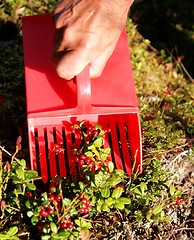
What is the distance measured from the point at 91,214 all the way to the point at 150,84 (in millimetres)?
1841

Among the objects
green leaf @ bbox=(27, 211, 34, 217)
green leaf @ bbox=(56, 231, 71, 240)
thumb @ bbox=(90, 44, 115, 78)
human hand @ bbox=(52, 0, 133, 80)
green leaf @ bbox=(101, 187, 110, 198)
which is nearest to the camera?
green leaf @ bbox=(56, 231, 71, 240)

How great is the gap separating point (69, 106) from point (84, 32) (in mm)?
471

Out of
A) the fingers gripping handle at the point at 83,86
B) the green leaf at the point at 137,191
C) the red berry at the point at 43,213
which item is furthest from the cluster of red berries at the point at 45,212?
the fingers gripping handle at the point at 83,86

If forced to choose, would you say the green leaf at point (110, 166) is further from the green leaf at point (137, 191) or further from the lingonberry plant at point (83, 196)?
the green leaf at point (137, 191)

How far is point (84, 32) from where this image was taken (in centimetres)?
270

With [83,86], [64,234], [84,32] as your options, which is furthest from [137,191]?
[84,32]

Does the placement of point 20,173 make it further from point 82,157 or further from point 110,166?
point 110,166

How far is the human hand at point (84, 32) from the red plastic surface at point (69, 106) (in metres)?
0.11

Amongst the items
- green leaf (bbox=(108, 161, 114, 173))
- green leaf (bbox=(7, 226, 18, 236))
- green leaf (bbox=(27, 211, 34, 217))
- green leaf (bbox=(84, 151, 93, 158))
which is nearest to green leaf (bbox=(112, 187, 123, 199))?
green leaf (bbox=(108, 161, 114, 173))

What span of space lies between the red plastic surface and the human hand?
0.36ft

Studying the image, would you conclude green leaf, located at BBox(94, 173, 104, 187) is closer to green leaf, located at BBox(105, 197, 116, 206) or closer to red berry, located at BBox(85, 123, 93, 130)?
green leaf, located at BBox(105, 197, 116, 206)

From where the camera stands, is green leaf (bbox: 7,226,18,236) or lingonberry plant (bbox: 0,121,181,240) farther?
lingonberry plant (bbox: 0,121,181,240)

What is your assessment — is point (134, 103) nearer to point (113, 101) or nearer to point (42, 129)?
point (113, 101)

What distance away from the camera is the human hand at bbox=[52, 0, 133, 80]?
268cm
